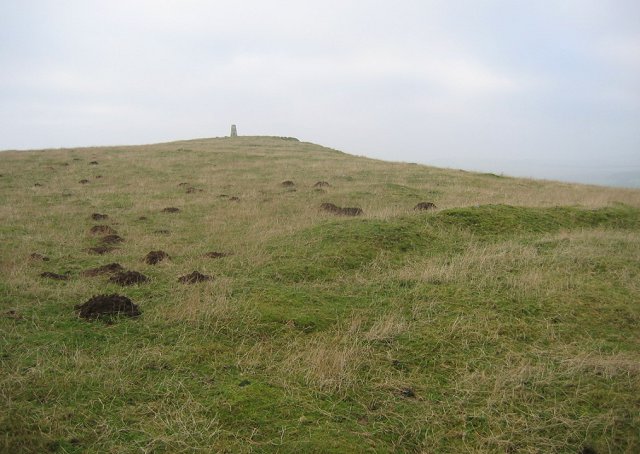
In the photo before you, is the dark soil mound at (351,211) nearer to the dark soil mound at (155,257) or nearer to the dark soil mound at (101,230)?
the dark soil mound at (155,257)

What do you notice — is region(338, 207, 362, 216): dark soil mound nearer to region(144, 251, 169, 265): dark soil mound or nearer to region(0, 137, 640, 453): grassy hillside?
region(0, 137, 640, 453): grassy hillside

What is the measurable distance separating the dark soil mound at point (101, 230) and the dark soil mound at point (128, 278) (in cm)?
478

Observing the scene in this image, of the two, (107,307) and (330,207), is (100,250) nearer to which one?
(107,307)

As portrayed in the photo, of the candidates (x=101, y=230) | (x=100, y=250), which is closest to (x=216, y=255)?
(x=100, y=250)

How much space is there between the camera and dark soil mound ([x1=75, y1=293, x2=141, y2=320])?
7195mm

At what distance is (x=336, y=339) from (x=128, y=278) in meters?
4.71

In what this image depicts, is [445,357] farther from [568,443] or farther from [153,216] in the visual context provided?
[153,216]

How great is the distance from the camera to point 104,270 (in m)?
9.78

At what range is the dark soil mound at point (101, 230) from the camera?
44.2 ft

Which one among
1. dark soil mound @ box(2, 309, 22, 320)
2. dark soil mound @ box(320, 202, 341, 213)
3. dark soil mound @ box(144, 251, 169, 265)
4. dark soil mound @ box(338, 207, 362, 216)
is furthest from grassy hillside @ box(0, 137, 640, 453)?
dark soil mound @ box(320, 202, 341, 213)

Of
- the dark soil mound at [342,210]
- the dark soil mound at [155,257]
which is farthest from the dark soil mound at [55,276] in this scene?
the dark soil mound at [342,210]

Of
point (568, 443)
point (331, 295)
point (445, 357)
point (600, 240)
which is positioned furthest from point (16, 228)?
point (600, 240)

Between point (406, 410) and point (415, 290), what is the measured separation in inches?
131

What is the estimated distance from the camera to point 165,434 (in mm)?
4508
